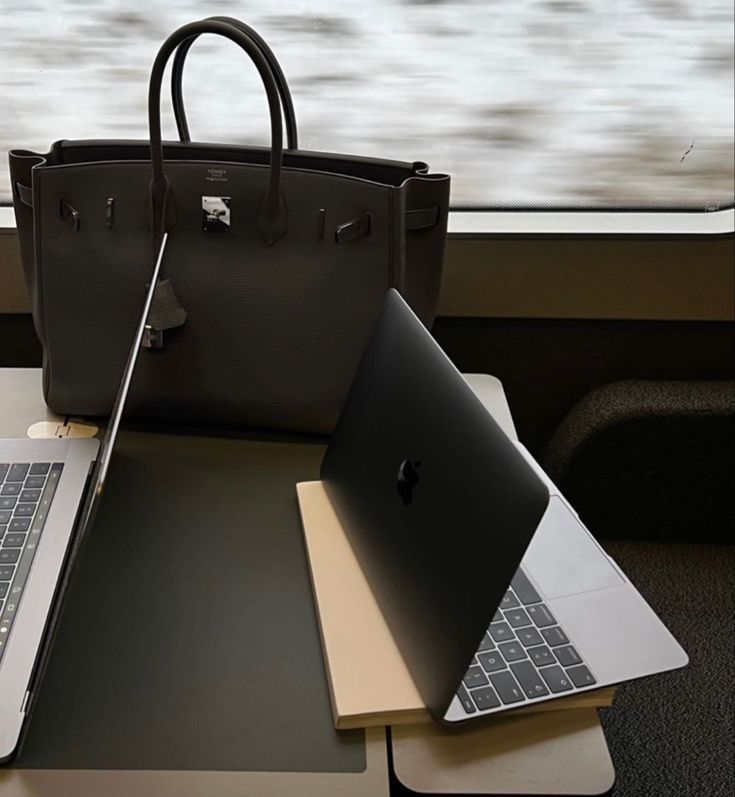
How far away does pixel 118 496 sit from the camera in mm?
→ 825

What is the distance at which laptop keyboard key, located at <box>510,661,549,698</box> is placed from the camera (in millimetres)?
601

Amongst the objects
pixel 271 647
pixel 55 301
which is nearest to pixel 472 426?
pixel 271 647

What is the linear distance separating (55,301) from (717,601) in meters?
0.93

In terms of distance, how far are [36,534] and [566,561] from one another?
458 millimetres

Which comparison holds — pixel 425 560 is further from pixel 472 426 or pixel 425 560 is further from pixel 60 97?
pixel 60 97

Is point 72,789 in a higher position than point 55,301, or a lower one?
lower

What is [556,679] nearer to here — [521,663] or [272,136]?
[521,663]

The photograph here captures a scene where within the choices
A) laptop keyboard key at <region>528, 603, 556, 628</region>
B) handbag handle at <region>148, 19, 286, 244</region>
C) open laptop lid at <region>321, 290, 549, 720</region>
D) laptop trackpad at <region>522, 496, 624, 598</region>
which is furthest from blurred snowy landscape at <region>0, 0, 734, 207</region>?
laptop keyboard key at <region>528, 603, 556, 628</region>

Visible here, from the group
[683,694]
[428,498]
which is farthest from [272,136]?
[683,694]

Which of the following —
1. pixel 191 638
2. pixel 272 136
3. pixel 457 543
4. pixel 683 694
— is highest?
pixel 272 136

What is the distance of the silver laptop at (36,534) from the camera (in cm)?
59

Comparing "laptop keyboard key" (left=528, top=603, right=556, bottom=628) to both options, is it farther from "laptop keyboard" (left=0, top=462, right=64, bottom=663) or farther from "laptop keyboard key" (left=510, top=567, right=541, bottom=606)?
"laptop keyboard" (left=0, top=462, right=64, bottom=663)

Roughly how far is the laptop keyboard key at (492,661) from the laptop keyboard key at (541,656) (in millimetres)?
24

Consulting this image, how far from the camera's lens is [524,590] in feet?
2.27
